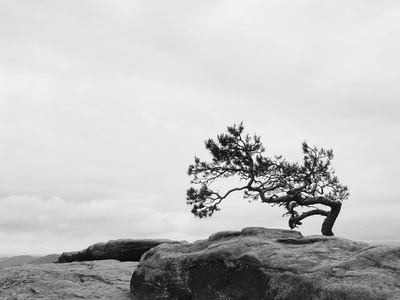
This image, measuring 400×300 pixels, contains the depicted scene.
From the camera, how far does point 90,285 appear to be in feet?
38.6

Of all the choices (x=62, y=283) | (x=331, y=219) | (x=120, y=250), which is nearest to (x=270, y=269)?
(x=62, y=283)

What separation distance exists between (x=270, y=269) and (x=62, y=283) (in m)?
5.89

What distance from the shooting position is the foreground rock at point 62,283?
10.9m

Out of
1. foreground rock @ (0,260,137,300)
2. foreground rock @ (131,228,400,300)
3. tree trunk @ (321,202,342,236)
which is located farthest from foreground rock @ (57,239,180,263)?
tree trunk @ (321,202,342,236)

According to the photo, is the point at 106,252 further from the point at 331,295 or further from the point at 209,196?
the point at 331,295

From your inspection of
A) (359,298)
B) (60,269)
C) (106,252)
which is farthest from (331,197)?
(359,298)

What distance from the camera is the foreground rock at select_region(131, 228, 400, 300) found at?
25.3 ft

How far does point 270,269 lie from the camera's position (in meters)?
8.68

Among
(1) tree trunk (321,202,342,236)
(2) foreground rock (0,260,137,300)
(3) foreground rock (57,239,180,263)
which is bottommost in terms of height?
(2) foreground rock (0,260,137,300)

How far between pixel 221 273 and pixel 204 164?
46.8 ft

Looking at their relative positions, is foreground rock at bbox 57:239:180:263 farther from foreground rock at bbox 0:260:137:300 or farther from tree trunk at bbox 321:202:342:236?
tree trunk at bbox 321:202:342:236

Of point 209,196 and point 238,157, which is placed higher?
point 238,157

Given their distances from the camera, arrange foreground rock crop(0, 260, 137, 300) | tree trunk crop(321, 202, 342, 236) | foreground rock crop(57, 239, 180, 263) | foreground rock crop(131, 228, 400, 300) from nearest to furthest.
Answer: foreground rock crop(131, 228, 400, 300)
foreground rock crop(0, 260, 137, 300)
foreground rock crop(57, 239, 180, 263)
tree trunk crop(321, 202, 342, 236)

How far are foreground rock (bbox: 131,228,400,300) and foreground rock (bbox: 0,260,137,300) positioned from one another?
93 cm
